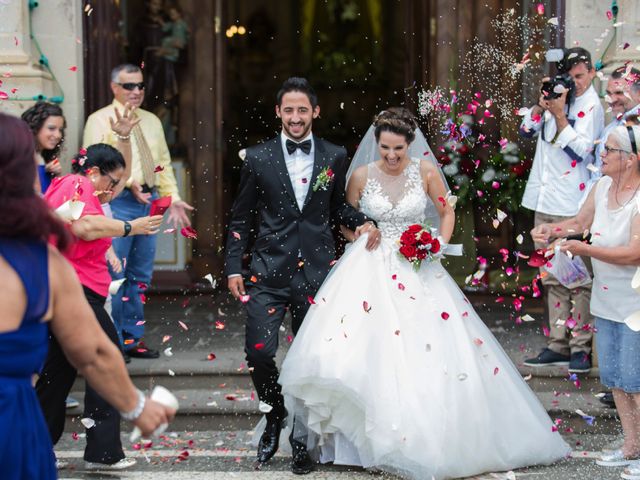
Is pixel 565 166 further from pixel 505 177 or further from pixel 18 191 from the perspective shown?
pixel 18 191

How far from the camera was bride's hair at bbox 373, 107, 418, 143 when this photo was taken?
614cm

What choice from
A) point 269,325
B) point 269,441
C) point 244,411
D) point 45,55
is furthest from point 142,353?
point 45,55

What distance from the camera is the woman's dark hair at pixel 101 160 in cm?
590

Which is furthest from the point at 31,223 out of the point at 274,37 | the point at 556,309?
the point at 274,37

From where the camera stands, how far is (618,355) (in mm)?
5910

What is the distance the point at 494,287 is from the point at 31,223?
681cm

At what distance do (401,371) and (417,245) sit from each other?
0.73m

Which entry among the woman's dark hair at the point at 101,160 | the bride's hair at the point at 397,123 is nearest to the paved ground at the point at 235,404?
the woman's dark hair at the point at 101,160

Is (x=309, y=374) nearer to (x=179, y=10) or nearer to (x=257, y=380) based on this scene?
(x=257, y=380)

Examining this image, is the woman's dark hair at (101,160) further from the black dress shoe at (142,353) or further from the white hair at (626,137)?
the white hair at (626,137)

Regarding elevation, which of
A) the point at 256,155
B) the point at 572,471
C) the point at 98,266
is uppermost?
the point at 256,155

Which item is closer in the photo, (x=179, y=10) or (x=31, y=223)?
(x=31, y=223)

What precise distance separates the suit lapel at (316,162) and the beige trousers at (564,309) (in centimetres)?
186

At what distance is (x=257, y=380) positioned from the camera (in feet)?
19.3
